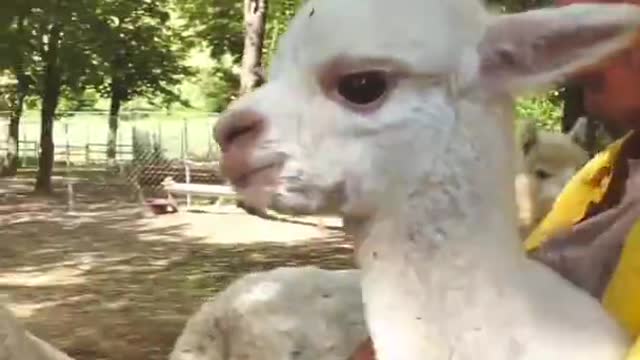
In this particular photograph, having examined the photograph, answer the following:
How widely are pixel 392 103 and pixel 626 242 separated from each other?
1.37ft

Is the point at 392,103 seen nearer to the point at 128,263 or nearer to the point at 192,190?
the point at 128,263

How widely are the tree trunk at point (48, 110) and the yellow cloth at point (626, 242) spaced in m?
16.1

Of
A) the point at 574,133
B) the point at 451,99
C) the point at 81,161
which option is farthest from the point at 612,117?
the point at 81,161

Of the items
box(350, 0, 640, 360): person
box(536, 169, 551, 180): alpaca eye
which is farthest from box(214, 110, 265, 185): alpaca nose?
box(536, 169, 551, 180): alpaca eye

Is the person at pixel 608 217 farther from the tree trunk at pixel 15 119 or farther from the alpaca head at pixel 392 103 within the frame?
the tree trunk at pixel 15 119

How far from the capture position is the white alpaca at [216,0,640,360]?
1370mm

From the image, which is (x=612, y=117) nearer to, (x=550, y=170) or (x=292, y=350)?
(x=292, y=350)

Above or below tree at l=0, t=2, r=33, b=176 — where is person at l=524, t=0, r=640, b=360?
below

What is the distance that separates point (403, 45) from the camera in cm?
137

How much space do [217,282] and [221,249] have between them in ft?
6.54

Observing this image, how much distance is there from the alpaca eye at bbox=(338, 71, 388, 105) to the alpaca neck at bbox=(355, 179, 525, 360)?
0.13 m

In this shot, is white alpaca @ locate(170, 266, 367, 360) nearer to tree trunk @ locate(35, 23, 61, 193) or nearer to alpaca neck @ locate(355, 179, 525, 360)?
alpaca neck @ locate(355, 179, 525, 360)

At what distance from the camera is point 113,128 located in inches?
816

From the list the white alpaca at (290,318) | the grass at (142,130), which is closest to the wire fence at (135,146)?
the grass at (142,130)
